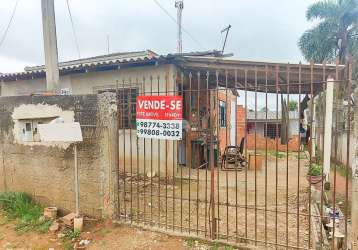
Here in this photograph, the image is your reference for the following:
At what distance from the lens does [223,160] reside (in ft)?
31.8

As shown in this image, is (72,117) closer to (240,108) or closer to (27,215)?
(27,215)

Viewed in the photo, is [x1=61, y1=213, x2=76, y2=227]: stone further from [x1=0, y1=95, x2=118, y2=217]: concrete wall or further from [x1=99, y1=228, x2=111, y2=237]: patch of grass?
[x1=99, y1=228, x2=111, y2=237]: patch of grass

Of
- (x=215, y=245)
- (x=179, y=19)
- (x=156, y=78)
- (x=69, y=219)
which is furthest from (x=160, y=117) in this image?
(x=179, y=19)

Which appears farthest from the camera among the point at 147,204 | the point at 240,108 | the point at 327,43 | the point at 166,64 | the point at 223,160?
the point at 240,108

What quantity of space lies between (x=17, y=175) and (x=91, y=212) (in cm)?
208

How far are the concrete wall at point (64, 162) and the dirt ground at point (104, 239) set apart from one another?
1.13 feet

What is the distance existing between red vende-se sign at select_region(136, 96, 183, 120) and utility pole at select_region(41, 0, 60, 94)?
11.7ft

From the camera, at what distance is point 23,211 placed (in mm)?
5184

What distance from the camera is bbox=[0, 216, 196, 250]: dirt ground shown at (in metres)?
3.97

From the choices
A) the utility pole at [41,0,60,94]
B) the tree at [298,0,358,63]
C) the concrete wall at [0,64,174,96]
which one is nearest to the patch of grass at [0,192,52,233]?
the utility pole at [41,0,60,94]

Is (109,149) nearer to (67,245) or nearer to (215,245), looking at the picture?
(67,245)

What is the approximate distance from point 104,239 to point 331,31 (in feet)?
50.6

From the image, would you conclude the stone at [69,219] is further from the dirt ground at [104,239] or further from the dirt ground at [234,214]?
the dirt ground at [234,214]

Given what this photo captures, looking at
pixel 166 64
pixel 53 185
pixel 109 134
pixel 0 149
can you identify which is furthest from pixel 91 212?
pixel 166 64
